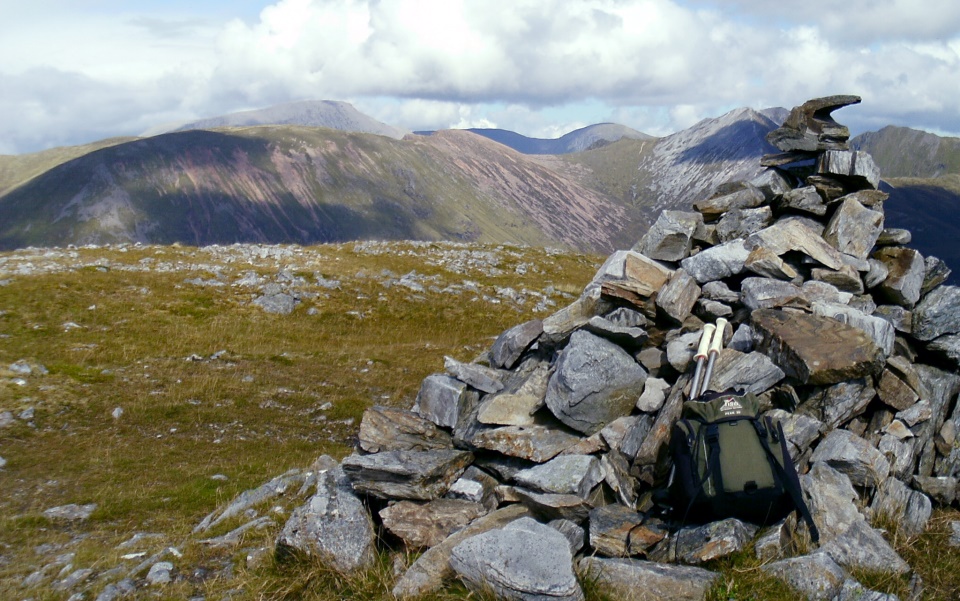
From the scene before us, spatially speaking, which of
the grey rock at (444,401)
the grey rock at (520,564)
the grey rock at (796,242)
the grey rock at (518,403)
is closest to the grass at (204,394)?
the grey rock at (520,564)

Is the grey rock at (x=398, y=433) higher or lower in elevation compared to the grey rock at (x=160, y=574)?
higher

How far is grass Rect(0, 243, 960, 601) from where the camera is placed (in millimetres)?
9555

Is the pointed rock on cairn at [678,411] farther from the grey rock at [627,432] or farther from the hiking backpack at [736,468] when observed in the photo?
the hiking backpack at [736,468]

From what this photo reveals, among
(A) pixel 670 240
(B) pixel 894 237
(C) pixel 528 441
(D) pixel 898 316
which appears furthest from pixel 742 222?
(C) pixel 528 441

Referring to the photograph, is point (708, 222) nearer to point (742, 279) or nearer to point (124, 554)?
point (742, 279)

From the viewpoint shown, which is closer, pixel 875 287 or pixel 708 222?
pixel 875 287

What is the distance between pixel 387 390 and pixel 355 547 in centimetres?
1586

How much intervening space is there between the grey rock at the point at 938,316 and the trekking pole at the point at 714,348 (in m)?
4.15

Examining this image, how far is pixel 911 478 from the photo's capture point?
1049 cm

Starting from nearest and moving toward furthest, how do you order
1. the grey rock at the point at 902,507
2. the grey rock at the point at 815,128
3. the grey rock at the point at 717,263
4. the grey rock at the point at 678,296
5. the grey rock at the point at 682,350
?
the grey rock at the point at 902,507 → the grey rock at the point at 682,350 → the grey rock at the point at 678,296 → the grey rock at the point at 717,263 → the grey rock at the point at 815,128

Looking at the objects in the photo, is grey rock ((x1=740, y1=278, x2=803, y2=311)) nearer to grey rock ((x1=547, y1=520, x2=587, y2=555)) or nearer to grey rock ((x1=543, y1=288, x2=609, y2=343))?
grey rock ((x1=543, y1=288, x2=609, y2=343))

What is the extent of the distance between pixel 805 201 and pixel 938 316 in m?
3.79

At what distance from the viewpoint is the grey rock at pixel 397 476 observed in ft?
32.4

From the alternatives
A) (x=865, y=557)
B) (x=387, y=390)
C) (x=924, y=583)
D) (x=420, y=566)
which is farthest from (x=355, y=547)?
(x=387, y=390)
